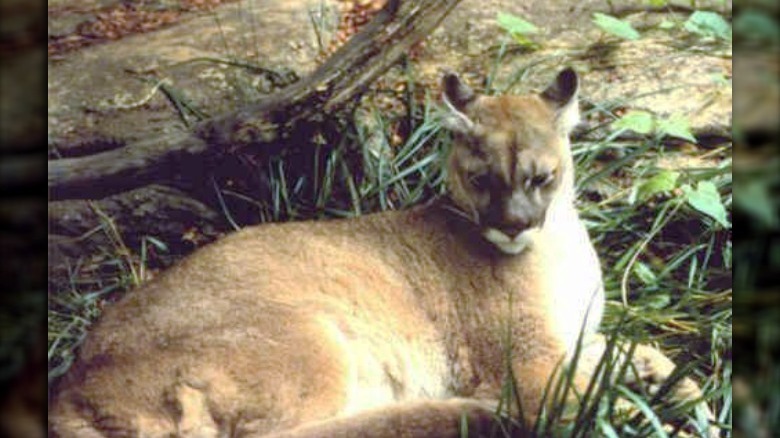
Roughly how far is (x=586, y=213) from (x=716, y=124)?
690 mm

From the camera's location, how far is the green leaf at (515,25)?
19.8 feet

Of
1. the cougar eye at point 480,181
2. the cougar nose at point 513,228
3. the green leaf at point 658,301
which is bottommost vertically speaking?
the green leaf at point 658,301

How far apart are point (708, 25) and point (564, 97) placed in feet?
3.83

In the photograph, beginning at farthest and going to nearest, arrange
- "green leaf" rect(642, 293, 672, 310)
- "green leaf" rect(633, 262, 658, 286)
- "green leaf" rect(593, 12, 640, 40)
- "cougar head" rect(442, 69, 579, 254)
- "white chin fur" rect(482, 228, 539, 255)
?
"green leaf" rect(593, 12, 640, 40) → "green leaf" rect(633, 262, 658, 286) → "green leaf" rect(642, 293, 672, 310) → "white chin fur" rect(482, 228, 539, 255) → "cougar head" rect(442, 69, 579, 254)

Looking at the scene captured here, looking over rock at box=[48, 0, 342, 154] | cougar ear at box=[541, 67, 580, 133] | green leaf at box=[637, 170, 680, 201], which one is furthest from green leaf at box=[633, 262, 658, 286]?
rock at box=[48, 0, 342, 154]

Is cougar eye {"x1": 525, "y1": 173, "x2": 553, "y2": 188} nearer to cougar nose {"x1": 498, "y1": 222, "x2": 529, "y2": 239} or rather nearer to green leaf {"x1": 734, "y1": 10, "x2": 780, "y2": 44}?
cougar nose {"x1": 498, "y1": 222, "x2": 529, "y2": 239}

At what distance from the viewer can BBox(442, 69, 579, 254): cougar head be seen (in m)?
4.94

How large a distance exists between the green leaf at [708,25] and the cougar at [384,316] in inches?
42.0

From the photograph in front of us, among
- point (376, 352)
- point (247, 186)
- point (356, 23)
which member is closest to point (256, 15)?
point (356, 23)

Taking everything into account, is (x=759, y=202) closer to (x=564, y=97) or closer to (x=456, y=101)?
(x=564, y=97)

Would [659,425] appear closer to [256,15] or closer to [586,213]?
[586,213]

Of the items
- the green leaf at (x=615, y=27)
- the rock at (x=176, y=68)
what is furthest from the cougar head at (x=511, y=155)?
the rock at (x=176, y=68)

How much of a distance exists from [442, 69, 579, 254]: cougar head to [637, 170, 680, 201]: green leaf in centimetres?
46

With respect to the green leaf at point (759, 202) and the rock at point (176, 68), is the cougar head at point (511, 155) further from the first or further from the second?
the rock at point (176, 68)
